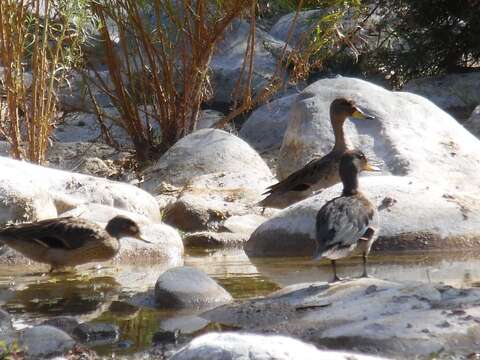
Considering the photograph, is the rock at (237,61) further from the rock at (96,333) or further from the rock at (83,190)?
the rock at (96,333)

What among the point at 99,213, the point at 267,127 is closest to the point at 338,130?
the point at 99,213

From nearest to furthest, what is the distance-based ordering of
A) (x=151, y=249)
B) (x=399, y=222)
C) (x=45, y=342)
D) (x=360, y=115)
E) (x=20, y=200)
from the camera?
1. (x=45, y=342)
2. (x=399, y=222)
3. (x=151, y=249)
4. (x=20, y=200)
5. (x=360, y=115)

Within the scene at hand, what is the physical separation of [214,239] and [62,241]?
84.3 inches

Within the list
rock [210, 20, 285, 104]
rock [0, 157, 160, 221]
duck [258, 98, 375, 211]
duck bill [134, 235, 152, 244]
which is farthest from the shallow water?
rock [210, 20, 285, 104]

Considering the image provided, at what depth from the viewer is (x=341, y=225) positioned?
21.1ft

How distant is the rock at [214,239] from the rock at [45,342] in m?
4.69

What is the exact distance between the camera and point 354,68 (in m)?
17.8

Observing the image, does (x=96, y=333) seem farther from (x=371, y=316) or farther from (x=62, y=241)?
(x=62, y=241)

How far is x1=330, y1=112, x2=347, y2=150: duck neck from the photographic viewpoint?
10.8 metres

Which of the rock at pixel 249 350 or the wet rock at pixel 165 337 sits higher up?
the wet rock at pixel 165 337

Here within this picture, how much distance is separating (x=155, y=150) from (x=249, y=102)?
156 centimetres

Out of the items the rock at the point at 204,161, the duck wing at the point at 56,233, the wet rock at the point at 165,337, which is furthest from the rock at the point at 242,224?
the wet rock at the point at 165,337

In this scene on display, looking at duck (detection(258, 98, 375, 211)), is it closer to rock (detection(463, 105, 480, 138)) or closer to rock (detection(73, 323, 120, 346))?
rock (detection(463, 105, 480, 138))

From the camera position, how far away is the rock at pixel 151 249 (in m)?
9.06
